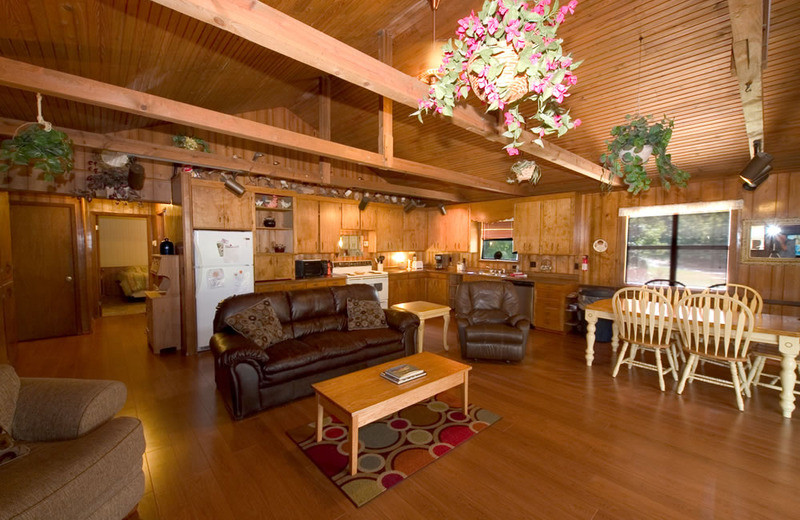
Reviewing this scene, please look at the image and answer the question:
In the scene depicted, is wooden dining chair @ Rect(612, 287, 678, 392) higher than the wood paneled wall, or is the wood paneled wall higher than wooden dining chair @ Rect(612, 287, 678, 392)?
the wood paneled wall

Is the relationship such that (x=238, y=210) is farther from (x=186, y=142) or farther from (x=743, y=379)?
(x=743, y=379)

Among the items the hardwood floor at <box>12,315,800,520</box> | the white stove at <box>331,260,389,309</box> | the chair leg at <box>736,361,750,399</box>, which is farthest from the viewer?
the white stove at <box>331,260,389,309</box>

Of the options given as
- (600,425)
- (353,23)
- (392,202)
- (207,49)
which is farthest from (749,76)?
(392,202)

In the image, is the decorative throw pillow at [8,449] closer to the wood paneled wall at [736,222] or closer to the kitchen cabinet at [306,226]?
the kitchen cabinet at [306,226]

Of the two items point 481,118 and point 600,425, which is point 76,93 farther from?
point 600,425

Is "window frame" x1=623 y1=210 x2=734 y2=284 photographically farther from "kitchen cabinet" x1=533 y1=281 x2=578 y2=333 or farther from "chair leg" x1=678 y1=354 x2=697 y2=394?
"chair leg" x1=678 y1=354 x2=697 y2=394

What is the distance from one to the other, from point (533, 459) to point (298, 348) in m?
2.19

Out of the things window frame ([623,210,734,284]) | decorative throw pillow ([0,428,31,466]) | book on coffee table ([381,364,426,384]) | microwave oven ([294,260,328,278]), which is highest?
window frame ([623,210,734,284])

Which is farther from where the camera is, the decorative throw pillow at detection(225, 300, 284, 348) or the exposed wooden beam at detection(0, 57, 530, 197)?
→ the decorative throw pillow at detection(225, 300, 284, 348)

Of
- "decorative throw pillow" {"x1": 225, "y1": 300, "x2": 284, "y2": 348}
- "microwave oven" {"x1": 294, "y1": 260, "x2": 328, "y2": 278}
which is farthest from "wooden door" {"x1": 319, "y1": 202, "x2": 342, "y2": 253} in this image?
"decorative throw pillow" {"x1": 225, "y1": 300, "x2": 284, "y2": 348}

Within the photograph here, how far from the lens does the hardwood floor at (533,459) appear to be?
1.89 m

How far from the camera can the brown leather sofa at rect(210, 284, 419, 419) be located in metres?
2.82

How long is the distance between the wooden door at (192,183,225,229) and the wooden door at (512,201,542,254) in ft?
17.2

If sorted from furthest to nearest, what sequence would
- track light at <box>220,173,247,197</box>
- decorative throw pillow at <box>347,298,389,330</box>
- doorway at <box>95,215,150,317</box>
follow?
doorway at <box>95,215,150,317</box>, track light at <box>220,173,247,197</box>, decorative throw pillow at <box>347,298,389,330</box>
